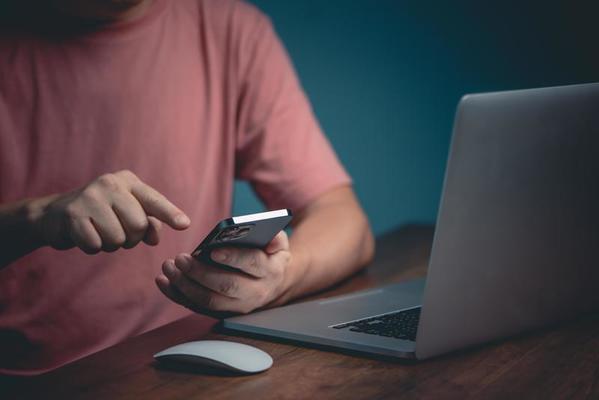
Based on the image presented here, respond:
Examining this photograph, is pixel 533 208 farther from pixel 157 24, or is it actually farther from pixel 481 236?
pixel 157 24

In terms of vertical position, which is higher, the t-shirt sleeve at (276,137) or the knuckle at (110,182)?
the knuckle at (110,182)

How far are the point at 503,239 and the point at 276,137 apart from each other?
729 millimetres

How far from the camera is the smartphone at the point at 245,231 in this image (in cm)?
79

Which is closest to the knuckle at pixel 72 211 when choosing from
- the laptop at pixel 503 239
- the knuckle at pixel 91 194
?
the knuckle at pixel 91 194

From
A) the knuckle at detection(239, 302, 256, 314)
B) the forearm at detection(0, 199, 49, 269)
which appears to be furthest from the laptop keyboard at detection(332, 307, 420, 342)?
the forearm at detection(0, 199, 49, 269)

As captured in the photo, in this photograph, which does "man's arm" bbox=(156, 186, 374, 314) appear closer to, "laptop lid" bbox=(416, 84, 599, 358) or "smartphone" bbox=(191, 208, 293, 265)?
"smartphone" bbox=(191, 208, 293, 265)

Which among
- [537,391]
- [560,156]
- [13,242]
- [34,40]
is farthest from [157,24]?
[537,391]

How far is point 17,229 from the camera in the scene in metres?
1.01

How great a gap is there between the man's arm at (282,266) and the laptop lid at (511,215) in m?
0.26

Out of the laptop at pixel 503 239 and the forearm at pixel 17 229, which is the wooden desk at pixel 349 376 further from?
the forearm at pixel 17 229

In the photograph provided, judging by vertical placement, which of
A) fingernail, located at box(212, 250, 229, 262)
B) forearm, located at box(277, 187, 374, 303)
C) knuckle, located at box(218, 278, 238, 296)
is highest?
fingernail, located at box(212, 250, 229, 262)

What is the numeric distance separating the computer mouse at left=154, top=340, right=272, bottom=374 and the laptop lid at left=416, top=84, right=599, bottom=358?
0.17m

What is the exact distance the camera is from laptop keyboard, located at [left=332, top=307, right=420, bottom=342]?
2.81ft

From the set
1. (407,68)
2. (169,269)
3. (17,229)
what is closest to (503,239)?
(169,269)
